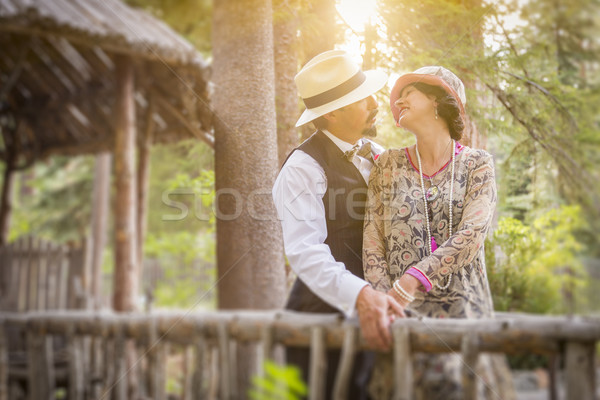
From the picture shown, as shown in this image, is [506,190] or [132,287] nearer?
[506,190]

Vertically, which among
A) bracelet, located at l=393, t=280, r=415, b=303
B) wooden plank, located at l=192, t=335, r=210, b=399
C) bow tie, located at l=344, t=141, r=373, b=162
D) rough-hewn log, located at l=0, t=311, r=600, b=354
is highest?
bow tie, located at l=344, t=141, r=373, b=162

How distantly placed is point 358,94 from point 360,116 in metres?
0.09

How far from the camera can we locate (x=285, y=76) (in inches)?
104

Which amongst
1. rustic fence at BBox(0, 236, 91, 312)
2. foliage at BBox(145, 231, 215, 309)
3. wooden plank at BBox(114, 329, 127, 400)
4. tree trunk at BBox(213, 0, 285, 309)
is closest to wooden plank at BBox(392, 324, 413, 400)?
tree trunk at BBox(213, 0, 285, 309)

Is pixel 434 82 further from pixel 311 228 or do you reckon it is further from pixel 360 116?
pixel 311 228

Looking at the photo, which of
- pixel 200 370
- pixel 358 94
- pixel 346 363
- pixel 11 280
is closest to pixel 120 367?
pixel 200 370

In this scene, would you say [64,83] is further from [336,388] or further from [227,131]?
[336,388]

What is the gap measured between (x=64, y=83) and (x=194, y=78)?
12.0 ft

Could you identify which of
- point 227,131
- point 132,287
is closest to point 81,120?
point 132,287

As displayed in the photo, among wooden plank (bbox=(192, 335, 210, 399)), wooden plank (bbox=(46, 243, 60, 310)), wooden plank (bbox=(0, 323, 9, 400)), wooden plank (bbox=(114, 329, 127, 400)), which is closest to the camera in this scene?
wooden plank (bbox=(192, 335, 210, 399))

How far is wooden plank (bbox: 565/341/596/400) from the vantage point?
5.37 ft

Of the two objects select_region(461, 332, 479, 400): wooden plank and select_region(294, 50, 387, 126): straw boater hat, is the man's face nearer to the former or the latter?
select_region(294, 50, 387, 126): straw boater hat

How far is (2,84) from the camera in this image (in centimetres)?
760

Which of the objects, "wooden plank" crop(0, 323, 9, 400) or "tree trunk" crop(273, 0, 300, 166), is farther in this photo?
→ "wooden plank" crop(0, 323, 9, 400)
